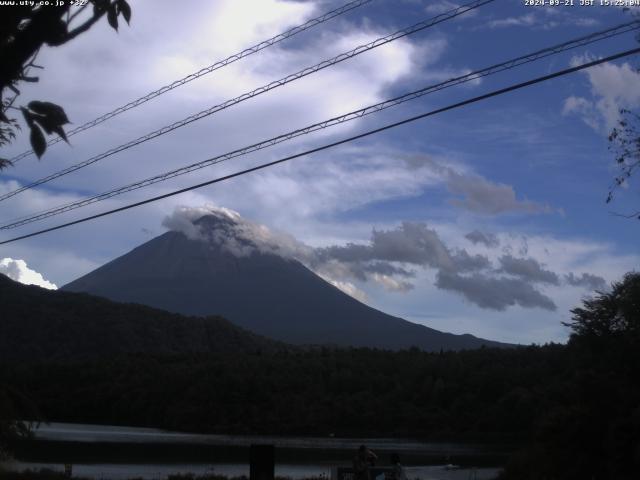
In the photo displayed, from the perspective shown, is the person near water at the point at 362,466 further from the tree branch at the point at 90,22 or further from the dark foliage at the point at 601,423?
the tree branch at the point at 90,22

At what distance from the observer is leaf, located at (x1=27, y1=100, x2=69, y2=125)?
3572 millimetres

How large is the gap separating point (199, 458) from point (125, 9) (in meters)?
54.0

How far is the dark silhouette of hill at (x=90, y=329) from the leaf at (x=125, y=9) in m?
115

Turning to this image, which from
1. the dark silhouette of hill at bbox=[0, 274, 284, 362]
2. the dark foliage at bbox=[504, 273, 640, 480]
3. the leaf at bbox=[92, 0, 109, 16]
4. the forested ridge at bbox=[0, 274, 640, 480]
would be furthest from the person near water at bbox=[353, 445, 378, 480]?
the dark silhouette of hill at bbox=[0, 274, 284, 362]

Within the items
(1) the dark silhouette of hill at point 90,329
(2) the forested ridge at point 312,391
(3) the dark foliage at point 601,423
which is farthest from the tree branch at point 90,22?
(1) the dark silhouette of hill at point 90,329

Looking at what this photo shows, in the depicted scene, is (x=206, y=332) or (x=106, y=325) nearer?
(x=106, y=325)

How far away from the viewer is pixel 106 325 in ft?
436

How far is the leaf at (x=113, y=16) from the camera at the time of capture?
370cm

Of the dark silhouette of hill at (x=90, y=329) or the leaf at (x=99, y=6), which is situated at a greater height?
the dark silhouette of hill at (x=90, y=329)

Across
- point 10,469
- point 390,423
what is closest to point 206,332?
point 390,423

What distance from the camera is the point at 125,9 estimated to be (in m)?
3.73

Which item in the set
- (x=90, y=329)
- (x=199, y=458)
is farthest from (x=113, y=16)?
(x=90, y=329)

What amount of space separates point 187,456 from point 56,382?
135ft

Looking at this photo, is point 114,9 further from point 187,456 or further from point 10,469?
point 187,456
